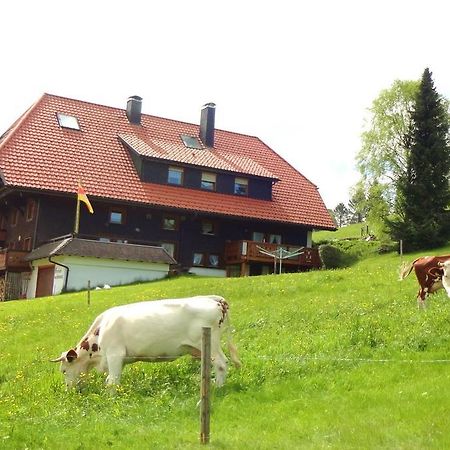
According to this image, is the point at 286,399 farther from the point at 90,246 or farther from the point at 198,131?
the point at 198,131

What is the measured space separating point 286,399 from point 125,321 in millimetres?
3702

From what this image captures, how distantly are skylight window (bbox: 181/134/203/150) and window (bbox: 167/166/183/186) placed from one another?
3755 mm

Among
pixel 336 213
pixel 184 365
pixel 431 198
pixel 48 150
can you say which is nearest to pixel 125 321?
pixel 184 365

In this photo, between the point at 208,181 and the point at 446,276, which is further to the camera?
the point at 208,181

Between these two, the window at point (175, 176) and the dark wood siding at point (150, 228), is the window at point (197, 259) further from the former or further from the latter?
the window at point (175, 176)

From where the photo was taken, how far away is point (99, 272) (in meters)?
37.5

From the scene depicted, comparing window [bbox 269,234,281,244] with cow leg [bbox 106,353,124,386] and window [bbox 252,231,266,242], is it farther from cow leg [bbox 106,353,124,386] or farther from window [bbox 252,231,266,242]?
cow leg [bbox 106,353,124,386]

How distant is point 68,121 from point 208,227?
11501 millimetres

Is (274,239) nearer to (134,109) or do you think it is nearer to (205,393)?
(134,109)

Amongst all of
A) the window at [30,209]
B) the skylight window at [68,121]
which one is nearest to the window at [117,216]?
the window at [30,209]

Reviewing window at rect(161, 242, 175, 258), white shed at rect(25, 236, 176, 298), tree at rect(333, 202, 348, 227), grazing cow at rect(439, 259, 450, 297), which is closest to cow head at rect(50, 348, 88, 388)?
grazing cow at rect(439, 259, 450, 297)

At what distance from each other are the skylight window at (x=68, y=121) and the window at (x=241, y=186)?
11042 mm

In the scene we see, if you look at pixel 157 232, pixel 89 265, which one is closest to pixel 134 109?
pixel 157 232

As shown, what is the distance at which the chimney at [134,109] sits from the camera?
50.4 meters
